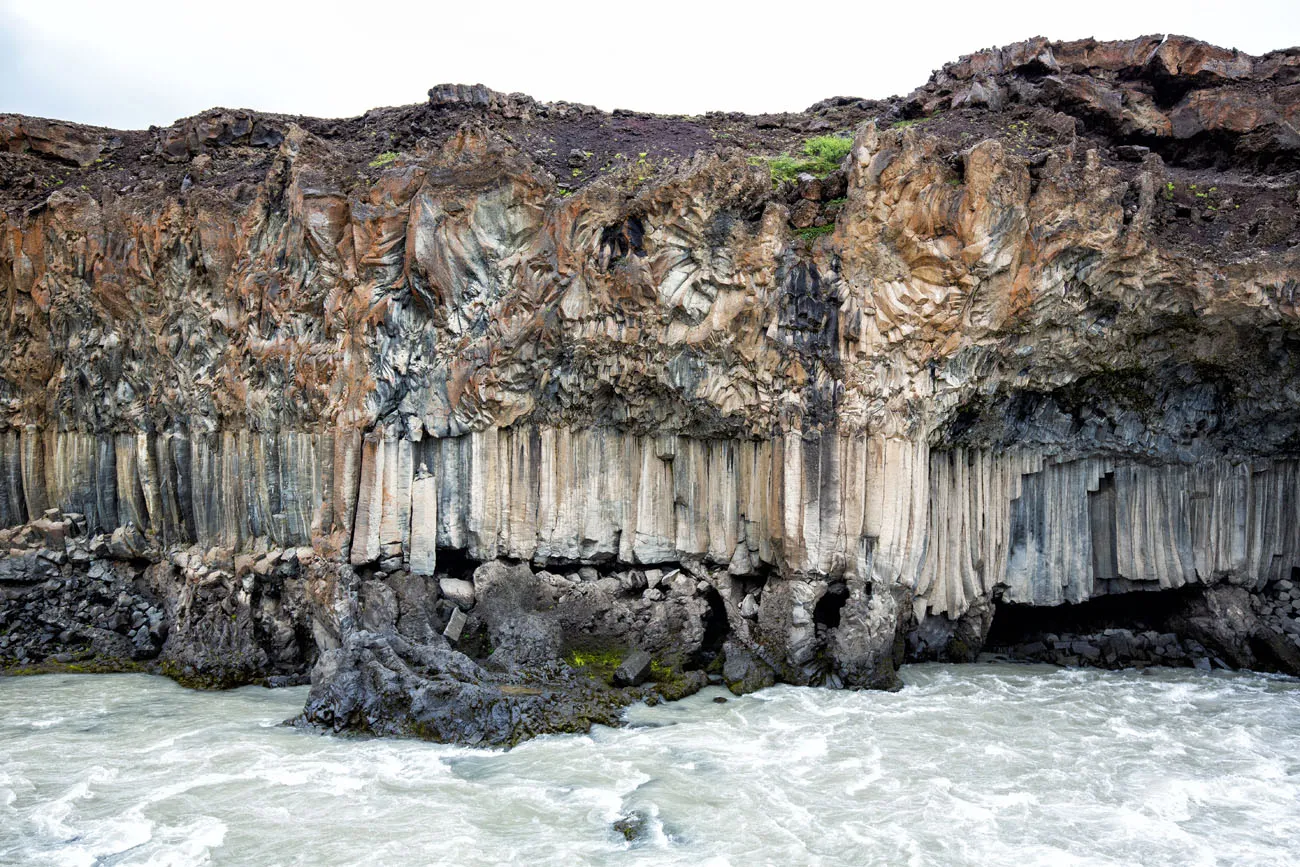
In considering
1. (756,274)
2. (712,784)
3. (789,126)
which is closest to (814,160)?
(789,126)

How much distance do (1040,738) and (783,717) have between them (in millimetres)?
4288

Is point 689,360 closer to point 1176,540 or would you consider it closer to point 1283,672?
point 1176,540

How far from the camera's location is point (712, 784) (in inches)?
634

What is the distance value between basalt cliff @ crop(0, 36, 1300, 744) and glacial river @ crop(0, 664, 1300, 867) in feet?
5.78

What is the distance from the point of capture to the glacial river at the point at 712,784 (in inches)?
547

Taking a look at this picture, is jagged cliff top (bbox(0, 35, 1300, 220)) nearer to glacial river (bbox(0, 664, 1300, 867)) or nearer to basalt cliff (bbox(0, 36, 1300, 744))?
basalt cliff (bbox(0, 36, 1300, 744))

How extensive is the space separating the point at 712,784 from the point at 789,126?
19.0 metres

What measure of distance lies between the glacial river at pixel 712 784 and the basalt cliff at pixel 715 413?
1760 millimetres

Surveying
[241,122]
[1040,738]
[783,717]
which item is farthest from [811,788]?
[241,122]

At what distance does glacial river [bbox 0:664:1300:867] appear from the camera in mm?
13906

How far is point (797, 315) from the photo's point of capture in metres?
21.3

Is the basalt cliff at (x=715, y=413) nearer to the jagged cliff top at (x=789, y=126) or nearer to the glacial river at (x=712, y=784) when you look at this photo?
the jagged cliff top at (x=789, y=126)

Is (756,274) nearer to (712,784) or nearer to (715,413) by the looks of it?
(715,413)

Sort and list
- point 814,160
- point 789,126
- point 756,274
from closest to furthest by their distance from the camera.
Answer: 1. point 756,274
2. point 814,160
3. point 789,126
